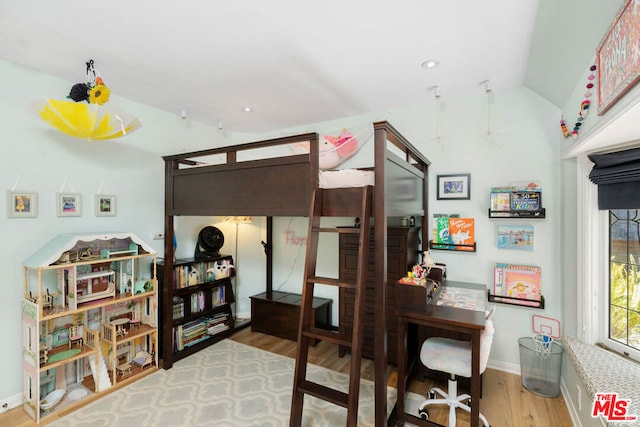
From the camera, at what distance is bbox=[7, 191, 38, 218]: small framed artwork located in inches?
88.2

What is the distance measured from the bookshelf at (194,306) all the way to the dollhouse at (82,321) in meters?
0.14

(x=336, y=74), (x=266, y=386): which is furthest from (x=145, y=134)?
(x=266, y=386)

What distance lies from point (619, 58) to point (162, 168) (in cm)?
365

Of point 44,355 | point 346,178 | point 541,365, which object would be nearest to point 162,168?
point 44,355

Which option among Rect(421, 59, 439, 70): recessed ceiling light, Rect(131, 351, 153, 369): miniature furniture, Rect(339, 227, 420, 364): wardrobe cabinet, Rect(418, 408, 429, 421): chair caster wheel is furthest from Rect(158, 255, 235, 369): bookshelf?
Rect(421, 59, 439, 70): recessed ceiling light

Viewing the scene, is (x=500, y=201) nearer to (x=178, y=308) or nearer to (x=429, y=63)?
(x=429, y=63)

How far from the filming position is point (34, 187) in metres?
2.37

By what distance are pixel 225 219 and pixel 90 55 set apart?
212cm

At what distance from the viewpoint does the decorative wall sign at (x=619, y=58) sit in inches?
45.3

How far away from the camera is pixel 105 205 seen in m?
2.79

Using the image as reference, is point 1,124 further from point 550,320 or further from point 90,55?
point 550,320

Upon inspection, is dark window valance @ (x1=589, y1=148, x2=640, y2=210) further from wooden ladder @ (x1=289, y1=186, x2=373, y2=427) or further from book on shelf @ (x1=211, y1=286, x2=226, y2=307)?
book on shelf @ (x1=211, y1=286, x2=226, y2=307)

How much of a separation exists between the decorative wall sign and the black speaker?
349 cm

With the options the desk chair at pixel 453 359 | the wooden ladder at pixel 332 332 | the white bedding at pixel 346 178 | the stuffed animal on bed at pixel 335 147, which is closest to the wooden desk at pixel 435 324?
the desk chair at pixel 453 359
